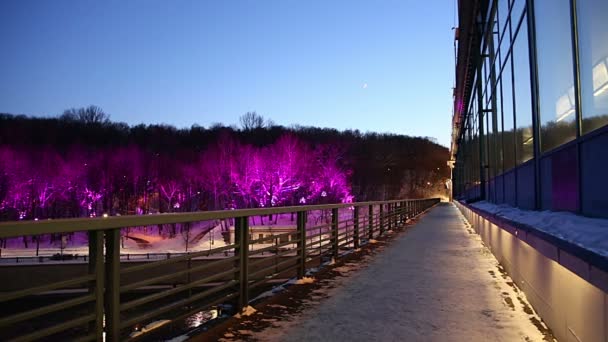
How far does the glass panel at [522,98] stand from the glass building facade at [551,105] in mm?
19

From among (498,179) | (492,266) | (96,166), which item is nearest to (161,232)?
(96,166)

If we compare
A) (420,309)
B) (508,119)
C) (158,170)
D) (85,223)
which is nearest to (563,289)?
(420,309)

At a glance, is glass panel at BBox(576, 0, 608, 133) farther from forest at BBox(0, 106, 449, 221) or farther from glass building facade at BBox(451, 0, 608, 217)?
forest at BBox(0, 106, 449, 221)

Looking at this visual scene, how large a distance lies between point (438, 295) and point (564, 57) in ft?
11.4

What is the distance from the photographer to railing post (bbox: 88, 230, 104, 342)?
318cm

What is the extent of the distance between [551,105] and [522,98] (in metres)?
3.03

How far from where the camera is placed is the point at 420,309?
545cm

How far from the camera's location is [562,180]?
6238 millimetres

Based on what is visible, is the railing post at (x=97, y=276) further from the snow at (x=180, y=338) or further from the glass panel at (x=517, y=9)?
the glass panel at (x=517, y=9)

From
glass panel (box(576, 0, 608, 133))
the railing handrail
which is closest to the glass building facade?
glass panel (box(576, 0, 608, 133))

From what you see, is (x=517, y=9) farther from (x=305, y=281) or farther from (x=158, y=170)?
(x=158, y=170)

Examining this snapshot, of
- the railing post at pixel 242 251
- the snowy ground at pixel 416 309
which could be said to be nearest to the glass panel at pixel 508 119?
the snowy ground at pixel 416 309

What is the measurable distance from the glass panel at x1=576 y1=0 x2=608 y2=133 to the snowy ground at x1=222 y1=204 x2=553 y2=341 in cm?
220

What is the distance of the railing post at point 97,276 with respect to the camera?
318cm
